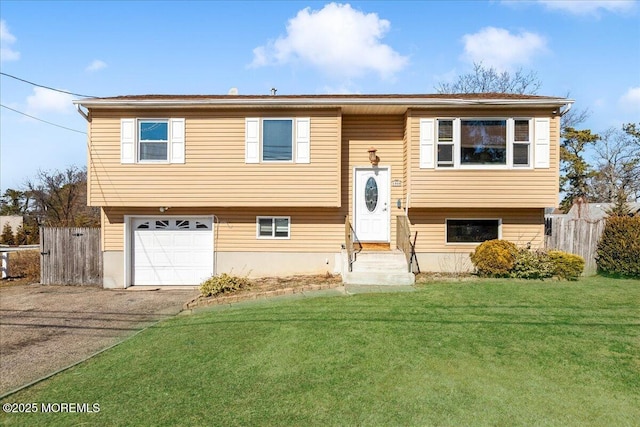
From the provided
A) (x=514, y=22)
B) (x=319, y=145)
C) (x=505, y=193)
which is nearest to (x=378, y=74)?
(x=514, y=22)

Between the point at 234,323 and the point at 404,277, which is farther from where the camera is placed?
the point at 404,277

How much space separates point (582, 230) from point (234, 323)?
34.9 feet

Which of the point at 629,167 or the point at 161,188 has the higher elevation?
the point at 629,167

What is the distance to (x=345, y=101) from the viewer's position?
10.7 m

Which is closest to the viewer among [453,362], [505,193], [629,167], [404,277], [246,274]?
[453,362]

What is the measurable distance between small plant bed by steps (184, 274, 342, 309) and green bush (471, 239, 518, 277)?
3.91 metres

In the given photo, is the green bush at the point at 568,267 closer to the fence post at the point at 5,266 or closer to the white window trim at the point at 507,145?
the white window trim at the point at 507,145

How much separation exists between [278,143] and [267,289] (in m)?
4.43

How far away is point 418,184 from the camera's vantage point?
35.4ft

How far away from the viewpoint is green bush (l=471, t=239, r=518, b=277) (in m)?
9.95

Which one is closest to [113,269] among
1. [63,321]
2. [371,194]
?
[63,321]

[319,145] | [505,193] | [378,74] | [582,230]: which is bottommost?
[582,230]

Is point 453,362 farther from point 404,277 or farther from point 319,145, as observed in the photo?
point 319,145

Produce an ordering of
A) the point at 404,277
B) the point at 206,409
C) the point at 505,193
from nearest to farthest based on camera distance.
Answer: the point at 206,409, the point at 404,277, the point at 505,193
